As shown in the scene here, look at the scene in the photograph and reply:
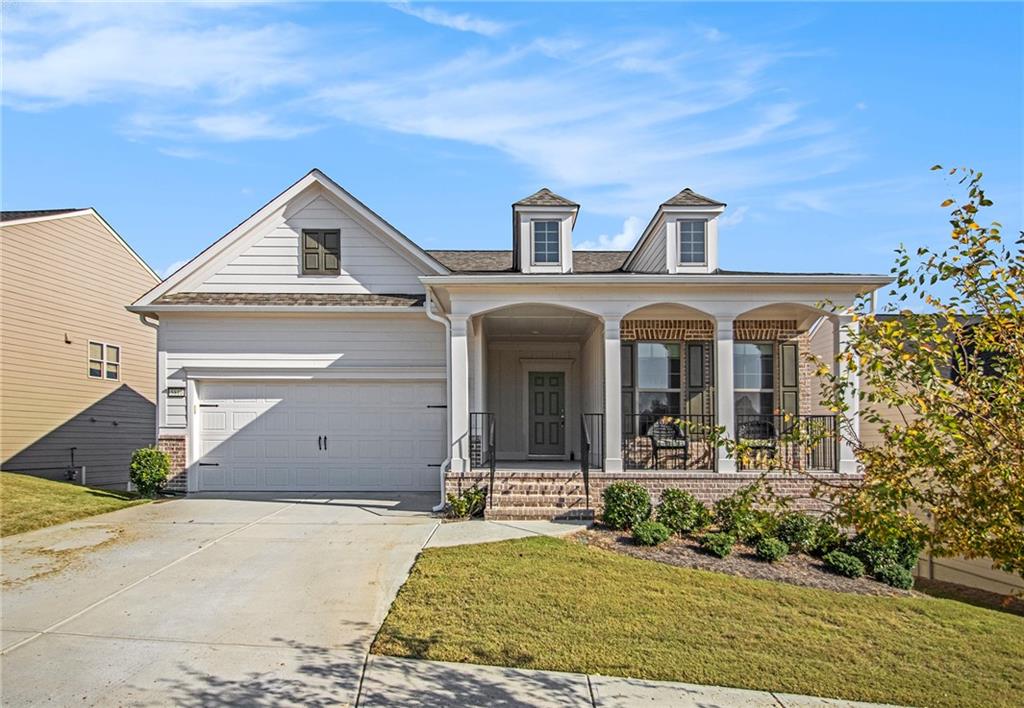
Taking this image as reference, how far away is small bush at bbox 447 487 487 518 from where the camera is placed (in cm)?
1150

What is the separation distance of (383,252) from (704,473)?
7569 mm

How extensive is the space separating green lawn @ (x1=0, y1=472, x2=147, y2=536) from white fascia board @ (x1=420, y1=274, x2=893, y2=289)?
6618mm

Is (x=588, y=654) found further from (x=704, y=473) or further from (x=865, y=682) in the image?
(x=704, y=473)

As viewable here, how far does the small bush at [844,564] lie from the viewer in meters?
9.33

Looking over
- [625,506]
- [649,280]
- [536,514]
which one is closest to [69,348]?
[536,514]

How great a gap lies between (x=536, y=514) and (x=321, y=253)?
280 inches

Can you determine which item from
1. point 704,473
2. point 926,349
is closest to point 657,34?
point 926,349

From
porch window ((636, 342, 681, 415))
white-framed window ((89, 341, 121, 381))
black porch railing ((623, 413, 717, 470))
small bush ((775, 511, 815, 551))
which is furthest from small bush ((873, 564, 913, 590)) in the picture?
white-framed window ((89, 341, 121, 381))

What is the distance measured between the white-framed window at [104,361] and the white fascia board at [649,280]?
39.3ft

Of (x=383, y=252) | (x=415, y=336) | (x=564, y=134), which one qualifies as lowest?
(x=415, y=336)

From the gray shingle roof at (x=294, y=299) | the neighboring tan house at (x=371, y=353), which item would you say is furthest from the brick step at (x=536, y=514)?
the gray shingle roof at (x=294, y=299)

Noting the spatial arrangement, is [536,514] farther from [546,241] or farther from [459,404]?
[546,241]

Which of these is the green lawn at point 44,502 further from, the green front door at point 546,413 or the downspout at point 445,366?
the green front door at point 546,413

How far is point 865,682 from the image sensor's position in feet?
19.4
